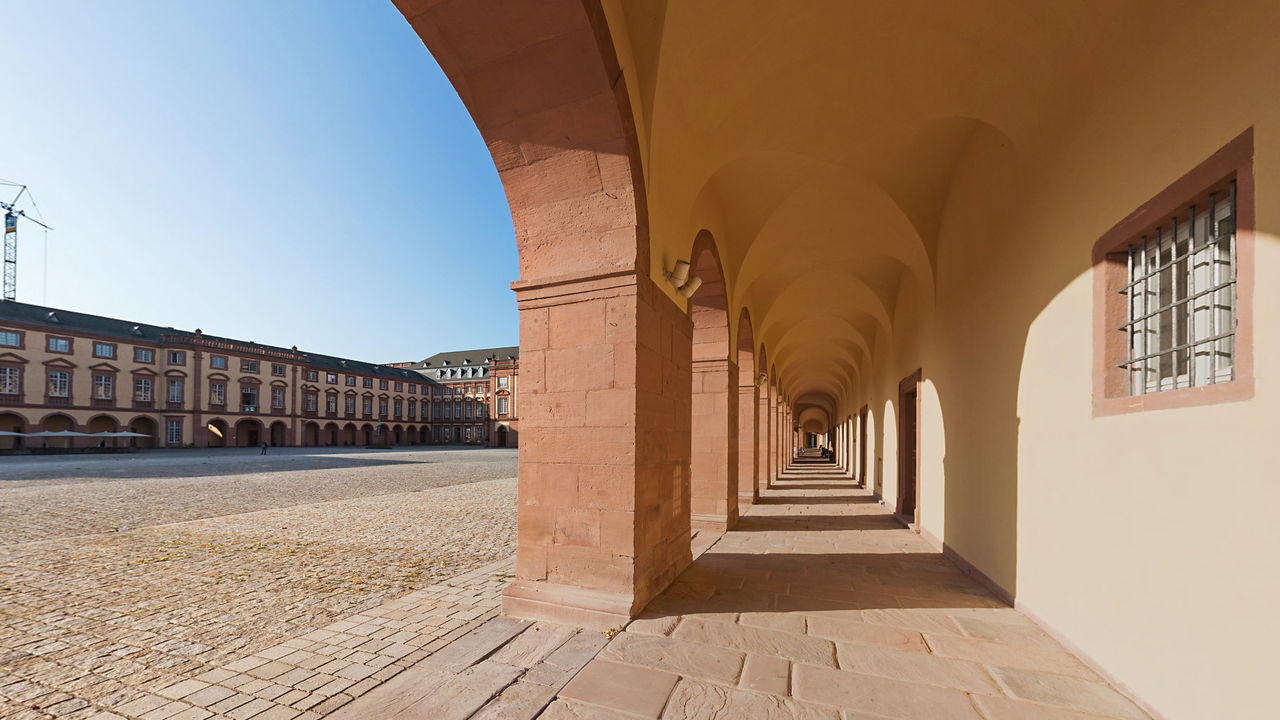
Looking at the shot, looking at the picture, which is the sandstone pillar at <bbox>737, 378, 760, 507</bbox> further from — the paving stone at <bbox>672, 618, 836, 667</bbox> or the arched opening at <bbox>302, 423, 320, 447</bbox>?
the arched opening at <bbox>302, 423, 320, 447</bbox>

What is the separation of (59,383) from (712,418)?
46.6 m

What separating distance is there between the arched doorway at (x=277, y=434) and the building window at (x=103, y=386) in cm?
1159

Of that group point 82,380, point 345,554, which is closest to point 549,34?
point 345,554

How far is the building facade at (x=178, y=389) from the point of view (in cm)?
3434

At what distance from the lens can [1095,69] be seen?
3.31 metres

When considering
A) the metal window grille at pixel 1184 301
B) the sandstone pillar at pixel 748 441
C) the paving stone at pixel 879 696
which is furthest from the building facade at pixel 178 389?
the metal window grille at pixel 1184 301

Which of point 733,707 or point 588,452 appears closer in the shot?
point 733,707

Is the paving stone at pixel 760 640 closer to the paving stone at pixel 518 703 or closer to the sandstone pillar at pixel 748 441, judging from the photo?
the paving stone at pixel 518 703

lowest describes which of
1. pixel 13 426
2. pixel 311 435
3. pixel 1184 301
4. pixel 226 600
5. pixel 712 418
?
pixel 311 435

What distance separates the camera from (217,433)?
45000 mm

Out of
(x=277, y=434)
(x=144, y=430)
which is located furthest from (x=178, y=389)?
(x=277, y=434)

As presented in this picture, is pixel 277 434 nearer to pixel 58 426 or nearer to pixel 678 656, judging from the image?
pixel 58 426

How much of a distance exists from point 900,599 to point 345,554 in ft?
17.4

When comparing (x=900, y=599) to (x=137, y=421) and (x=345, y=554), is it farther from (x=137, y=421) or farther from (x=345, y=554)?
(x=137, y=421)
